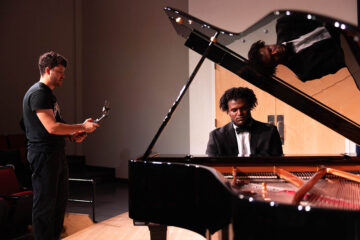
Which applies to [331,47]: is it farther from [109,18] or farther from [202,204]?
[109,18]

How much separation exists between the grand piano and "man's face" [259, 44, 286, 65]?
0.32ft

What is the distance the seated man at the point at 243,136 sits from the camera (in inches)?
97.7

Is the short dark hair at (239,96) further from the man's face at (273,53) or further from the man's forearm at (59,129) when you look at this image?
the man's forearm at (59,129)

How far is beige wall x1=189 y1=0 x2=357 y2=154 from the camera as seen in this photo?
4.28 m

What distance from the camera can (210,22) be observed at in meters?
4.50

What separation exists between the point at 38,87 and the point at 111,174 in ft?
12.3

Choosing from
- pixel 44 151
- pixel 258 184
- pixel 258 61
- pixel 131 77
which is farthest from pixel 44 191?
pixel 131 77

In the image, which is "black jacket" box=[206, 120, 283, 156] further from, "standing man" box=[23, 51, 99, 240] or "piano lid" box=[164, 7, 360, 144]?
"standing man" box=[23, 51, 99, 240]

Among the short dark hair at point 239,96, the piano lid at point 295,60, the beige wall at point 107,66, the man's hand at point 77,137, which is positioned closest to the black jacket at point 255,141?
the short dark hair at point 239,96

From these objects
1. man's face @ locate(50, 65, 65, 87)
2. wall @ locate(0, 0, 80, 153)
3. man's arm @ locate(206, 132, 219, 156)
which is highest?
wall @ locate(0, 0, 80, 153)

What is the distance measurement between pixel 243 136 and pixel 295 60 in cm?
78

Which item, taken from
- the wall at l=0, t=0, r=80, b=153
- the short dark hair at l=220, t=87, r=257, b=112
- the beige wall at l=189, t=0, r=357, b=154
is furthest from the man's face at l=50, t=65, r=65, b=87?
the wall at l=0, t=0, r=80, b=153

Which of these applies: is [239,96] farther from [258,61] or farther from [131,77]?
[131,77]

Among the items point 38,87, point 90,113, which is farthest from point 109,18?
point 38,87
